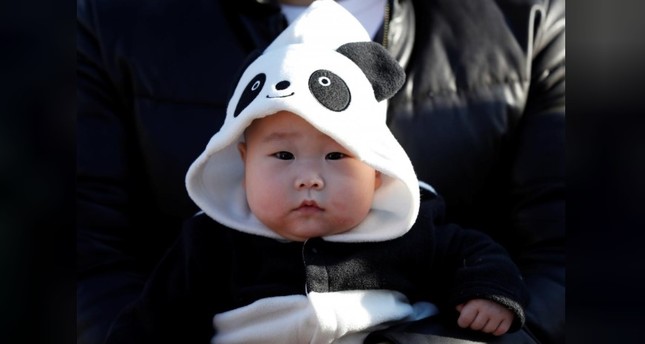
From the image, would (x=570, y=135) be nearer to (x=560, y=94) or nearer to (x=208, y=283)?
(x=208, y=283)

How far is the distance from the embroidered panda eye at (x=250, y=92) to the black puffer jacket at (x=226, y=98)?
0.32 meters

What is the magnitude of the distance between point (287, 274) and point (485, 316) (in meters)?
0.35

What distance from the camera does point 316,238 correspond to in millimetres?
1644

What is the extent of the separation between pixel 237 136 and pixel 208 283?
27 cm

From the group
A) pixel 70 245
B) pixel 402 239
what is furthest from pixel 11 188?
pixel 402 239

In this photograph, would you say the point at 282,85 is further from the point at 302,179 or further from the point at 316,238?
the point at 316,238

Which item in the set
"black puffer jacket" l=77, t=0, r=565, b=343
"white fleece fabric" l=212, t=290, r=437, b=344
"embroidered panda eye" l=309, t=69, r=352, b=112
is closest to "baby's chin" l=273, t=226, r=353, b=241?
"white fleece fabric" l=212, t=290, r=437, b=344

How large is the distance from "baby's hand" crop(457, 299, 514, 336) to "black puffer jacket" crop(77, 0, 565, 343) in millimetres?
320

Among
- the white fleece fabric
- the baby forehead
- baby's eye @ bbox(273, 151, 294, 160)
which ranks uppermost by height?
the baby forehead

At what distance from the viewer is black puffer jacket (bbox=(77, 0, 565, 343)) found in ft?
6.43

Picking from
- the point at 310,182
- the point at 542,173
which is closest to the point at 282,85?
the point at 310,182

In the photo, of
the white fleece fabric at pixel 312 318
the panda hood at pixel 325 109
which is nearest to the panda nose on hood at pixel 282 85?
the panda hood at pixel 325 109

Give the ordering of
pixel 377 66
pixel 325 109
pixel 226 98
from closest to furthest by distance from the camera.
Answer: pixel 325 109 < pixel 377 66 < pixel 226 98

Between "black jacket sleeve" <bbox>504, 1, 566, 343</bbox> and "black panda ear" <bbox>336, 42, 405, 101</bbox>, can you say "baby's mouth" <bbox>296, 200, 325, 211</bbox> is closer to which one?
"black panda ear" <bbox>336, 42, 405, 101</bbox>
